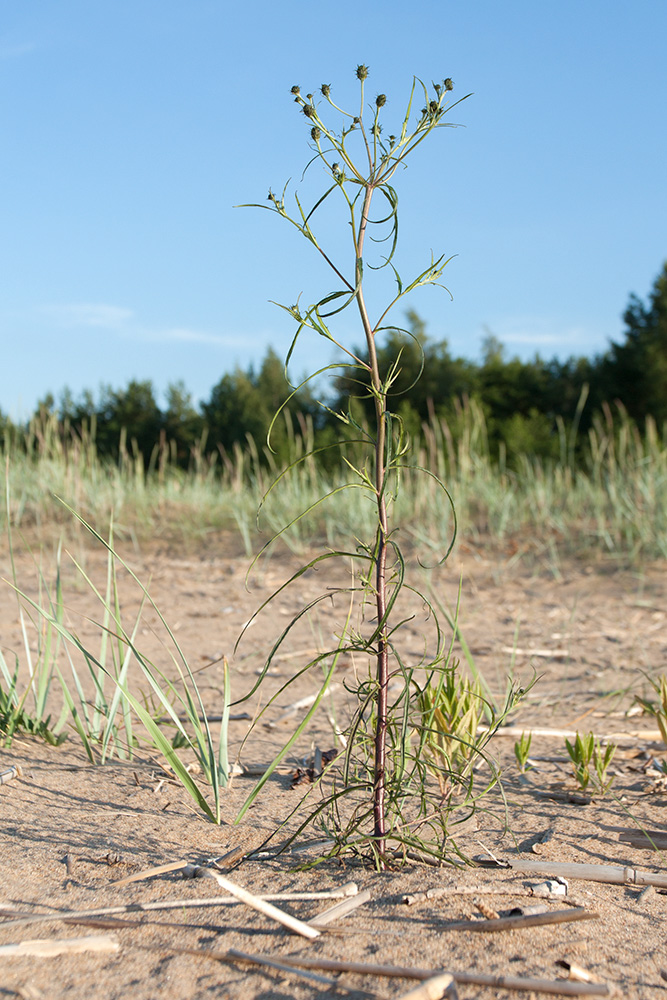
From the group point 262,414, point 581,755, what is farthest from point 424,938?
point 262,414

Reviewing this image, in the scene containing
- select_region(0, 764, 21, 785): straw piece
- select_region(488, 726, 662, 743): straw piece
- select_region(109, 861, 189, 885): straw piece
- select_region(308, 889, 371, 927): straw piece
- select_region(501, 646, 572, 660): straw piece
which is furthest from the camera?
select_region(501, 646, 572, 660): straw piece

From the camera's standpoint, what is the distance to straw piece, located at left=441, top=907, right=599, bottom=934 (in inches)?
47.6

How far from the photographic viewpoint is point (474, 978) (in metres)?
1.07

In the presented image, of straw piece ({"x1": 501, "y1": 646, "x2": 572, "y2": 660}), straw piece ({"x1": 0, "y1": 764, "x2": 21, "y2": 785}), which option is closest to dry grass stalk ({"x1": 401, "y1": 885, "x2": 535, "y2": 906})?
straw piece ({"x1": 0, "y1": 764, "x2": 21, "y2": 785})

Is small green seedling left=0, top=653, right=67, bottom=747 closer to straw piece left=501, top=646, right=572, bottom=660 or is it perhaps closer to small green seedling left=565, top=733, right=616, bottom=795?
small green seedling left=565, top=733, right=616, bottom=795

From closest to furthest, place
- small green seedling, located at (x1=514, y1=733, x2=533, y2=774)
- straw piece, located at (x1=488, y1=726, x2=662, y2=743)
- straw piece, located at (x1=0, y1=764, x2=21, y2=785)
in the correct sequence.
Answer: straw piece, located at (x1=0, y1=764, x2=21, y2=785), small green seedling, located at (x1=514, y1=733, x2=533, y2=774), straw piece, located at (x1=488, y1=726, x2=662, y2=743)

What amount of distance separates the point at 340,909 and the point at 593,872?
1.75 feet

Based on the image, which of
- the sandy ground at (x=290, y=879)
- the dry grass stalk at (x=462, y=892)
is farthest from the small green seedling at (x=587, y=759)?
the dry grass stalk at (x=462, y=892)

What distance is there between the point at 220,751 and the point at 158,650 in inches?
79.9

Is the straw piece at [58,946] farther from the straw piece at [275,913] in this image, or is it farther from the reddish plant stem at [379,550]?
the reddish plant stem at [379,550]

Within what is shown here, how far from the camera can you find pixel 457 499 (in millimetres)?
5898

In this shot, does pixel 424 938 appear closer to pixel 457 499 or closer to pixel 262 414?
pixel 457 499

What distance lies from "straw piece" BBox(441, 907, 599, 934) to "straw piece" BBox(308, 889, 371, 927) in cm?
15

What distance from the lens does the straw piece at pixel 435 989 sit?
3.31ft
